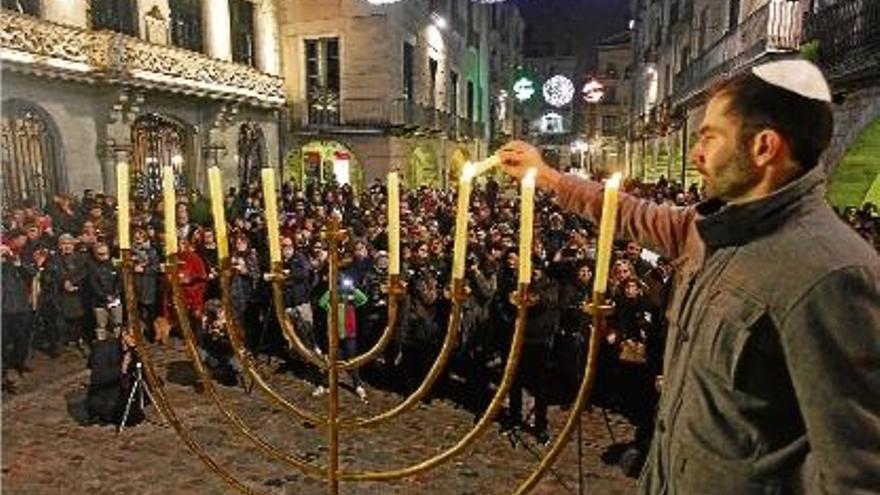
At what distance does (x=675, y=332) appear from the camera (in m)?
2.09

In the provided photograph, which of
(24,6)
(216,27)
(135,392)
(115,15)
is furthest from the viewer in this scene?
(216,27)

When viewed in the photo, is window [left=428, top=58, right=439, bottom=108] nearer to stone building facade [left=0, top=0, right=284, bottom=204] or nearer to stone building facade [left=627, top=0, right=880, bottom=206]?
stone building facade [left=0, top=0, right=284, bottom=204]

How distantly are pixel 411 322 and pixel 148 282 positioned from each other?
461 centimetres

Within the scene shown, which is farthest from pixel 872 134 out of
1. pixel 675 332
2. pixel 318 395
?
pixel 675 332

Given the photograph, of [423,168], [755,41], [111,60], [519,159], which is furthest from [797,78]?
[423,168]

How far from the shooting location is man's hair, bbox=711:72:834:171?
1.77m

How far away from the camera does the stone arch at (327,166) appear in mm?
27891

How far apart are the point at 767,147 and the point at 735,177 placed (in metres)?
0.11

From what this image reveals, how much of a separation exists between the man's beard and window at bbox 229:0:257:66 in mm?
23805

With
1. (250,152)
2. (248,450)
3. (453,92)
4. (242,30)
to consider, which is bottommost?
(248,450)

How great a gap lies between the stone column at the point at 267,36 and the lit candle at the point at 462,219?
24.4m

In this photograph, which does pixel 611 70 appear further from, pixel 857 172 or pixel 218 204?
pixel 218 204

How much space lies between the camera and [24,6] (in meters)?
16.0

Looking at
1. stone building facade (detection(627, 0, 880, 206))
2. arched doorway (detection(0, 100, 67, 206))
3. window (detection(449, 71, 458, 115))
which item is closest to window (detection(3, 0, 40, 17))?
arched doorway (detection(0, 100, 67, 206))
